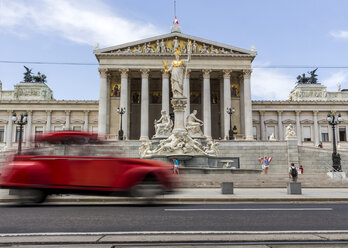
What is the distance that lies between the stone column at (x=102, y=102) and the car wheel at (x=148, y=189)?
49.0 m

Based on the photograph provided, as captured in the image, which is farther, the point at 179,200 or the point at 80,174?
the point at 179,200

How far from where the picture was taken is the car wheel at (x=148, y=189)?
11.6 metres

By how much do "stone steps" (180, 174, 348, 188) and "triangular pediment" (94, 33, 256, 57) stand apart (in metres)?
39.0

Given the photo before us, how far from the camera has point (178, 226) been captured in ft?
24.6

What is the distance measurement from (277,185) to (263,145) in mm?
23509

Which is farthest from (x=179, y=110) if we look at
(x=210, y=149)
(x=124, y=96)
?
(x=124, y=96)

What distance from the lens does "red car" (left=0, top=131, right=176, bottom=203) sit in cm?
1160

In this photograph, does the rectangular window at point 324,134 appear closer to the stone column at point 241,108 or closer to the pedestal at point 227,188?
the stone column at point 241,108

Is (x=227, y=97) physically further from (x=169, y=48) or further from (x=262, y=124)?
(x=262, y=124)

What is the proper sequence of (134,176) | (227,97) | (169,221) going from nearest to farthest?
(169,221) → (134,176) → (227,97)

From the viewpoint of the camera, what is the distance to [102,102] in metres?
60.5

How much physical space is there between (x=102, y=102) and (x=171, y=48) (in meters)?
15.4

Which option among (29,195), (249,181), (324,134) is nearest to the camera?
(29,195)

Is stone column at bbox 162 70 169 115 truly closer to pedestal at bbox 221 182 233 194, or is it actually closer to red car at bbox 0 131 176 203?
pedestal at bbox 221 182 233 194
